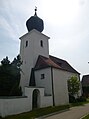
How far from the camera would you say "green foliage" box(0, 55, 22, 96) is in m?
20.3

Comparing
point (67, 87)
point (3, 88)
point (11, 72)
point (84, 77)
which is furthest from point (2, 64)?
point (84, 77)

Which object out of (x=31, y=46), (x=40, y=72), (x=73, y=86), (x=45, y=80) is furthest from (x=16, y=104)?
(x=31, y=46)

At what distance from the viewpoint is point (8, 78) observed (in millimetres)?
20625

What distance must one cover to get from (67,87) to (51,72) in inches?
201

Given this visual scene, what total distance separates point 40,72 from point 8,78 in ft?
24.1

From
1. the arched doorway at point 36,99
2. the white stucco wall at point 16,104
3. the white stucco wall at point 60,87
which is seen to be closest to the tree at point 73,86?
the white stucco wall at point 60,87

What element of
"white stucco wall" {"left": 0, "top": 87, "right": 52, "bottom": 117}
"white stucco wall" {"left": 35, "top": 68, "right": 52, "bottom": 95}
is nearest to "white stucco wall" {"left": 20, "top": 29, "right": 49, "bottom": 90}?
"white stucco wall" {"left": 35, "top": 68, "right": 52, "bottom": 95}

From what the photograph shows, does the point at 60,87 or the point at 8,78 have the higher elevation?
the point at 8,78

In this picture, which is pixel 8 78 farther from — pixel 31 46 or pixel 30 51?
pixel 31 46

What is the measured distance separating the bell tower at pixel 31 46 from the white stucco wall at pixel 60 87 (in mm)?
4501

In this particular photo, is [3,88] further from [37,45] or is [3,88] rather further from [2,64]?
[37,45]

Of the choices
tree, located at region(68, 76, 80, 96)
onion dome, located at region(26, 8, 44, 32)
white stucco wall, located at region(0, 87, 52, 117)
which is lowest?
white stucco wall, located at region(0, 87, 52, 117)

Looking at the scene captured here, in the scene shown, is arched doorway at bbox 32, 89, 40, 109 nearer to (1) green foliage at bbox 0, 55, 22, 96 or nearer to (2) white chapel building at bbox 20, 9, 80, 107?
(2) white chapel building at bbox 20, 9, 80, 107

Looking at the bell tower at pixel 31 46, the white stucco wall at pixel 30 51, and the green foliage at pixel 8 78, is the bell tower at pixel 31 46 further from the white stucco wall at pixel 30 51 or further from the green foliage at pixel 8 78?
the green foliage at pixel 8 78
